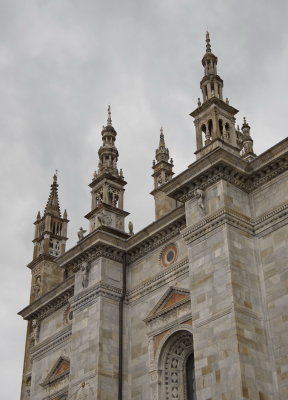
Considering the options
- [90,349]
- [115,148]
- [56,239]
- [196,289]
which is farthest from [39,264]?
[196,289]

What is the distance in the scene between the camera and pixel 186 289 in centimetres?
2720

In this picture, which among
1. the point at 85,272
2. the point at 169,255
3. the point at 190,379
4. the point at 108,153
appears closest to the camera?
the point at 190,379

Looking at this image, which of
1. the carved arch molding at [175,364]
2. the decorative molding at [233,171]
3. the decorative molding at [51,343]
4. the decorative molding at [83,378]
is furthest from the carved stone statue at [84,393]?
the decorative molding at [233,171]

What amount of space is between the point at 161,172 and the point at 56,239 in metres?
8.43

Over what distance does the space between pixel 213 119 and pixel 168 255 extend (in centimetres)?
619

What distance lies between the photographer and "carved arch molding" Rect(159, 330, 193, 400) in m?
26.4

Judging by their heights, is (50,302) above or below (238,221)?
above

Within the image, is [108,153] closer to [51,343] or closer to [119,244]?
[119,244]

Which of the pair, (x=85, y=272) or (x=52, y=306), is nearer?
(x=85, y=272)

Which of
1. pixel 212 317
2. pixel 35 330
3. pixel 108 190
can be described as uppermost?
pixel 108 190

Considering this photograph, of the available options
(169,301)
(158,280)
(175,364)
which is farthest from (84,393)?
(158,280)

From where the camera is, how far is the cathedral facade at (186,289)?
22.6m

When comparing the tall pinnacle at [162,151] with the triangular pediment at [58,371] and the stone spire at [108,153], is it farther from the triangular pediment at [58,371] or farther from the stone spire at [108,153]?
the triangular pediment at [58,371]

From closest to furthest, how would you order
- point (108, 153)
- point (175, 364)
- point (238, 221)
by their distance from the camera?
point (238, 221) → point (175, 364) → point (108, 153)
